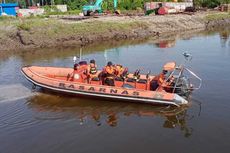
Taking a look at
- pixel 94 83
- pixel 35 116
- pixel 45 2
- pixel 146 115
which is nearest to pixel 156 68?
pixel 94 83

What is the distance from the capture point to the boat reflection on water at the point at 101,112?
12320 mm

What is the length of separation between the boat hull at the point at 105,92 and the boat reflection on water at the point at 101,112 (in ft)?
0.86

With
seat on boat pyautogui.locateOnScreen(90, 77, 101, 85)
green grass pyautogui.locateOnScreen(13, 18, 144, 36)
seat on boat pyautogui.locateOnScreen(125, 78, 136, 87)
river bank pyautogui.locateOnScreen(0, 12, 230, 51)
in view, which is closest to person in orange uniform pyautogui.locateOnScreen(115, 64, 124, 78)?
seat on boat pyautogui.locateOnScreen(125, 78, 136, 87)

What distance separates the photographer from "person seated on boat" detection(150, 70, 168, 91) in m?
13.6

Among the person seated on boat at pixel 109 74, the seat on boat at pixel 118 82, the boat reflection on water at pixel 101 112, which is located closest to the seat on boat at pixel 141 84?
the seat on boat at pixel 118 82

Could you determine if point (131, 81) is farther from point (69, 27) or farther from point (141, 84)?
point (69, 27)

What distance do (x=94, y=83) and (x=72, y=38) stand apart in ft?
53.8

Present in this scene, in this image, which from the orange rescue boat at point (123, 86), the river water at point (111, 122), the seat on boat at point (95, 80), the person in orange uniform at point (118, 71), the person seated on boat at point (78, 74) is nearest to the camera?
the river water at point (111, 122)

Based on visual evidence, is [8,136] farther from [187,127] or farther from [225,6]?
[225,6]

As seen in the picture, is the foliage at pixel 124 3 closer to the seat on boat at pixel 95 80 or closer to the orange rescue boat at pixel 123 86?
the orange rescue boat at pixel 123 86

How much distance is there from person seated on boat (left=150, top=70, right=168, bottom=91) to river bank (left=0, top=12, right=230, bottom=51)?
53.9ft

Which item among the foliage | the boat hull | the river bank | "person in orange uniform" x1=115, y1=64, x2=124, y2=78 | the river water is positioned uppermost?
the foliage

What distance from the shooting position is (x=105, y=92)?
13.9m

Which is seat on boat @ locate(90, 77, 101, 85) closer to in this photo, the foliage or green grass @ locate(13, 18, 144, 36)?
green grass @ locate(13, 18, 144, 36)
